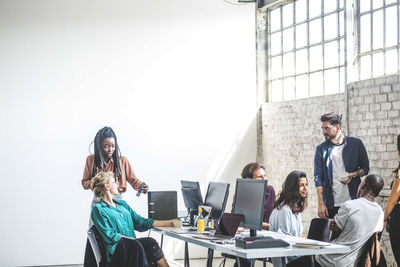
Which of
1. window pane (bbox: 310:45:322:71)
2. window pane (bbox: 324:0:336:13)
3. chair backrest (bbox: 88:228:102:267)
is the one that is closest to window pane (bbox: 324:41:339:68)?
window pane (bbox: 310:45:322:71)

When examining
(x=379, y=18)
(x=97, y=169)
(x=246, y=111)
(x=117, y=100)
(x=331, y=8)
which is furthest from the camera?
(x=246, y=111)

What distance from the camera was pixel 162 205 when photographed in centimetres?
672

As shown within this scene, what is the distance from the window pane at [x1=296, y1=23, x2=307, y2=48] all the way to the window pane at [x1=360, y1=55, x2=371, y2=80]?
1259 millimetres

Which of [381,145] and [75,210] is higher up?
[381,145]

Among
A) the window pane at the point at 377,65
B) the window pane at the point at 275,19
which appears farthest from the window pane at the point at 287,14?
the window pane at the point at 377,65

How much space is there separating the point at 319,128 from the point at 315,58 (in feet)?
3.03

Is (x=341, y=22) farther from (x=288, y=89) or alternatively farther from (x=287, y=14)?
(x=288, y=89)

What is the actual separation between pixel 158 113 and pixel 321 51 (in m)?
2.24

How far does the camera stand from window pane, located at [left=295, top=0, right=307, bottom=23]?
873cm

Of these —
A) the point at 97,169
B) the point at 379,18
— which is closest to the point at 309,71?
the point at 379,18

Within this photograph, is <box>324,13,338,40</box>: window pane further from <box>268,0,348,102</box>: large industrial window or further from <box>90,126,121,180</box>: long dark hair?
<box>90,126,121,180</box>: long dark hair

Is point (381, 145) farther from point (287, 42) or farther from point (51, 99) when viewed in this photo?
point (51, 99)

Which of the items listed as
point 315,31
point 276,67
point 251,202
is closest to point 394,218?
point 251,202

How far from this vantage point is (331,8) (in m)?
8.18
